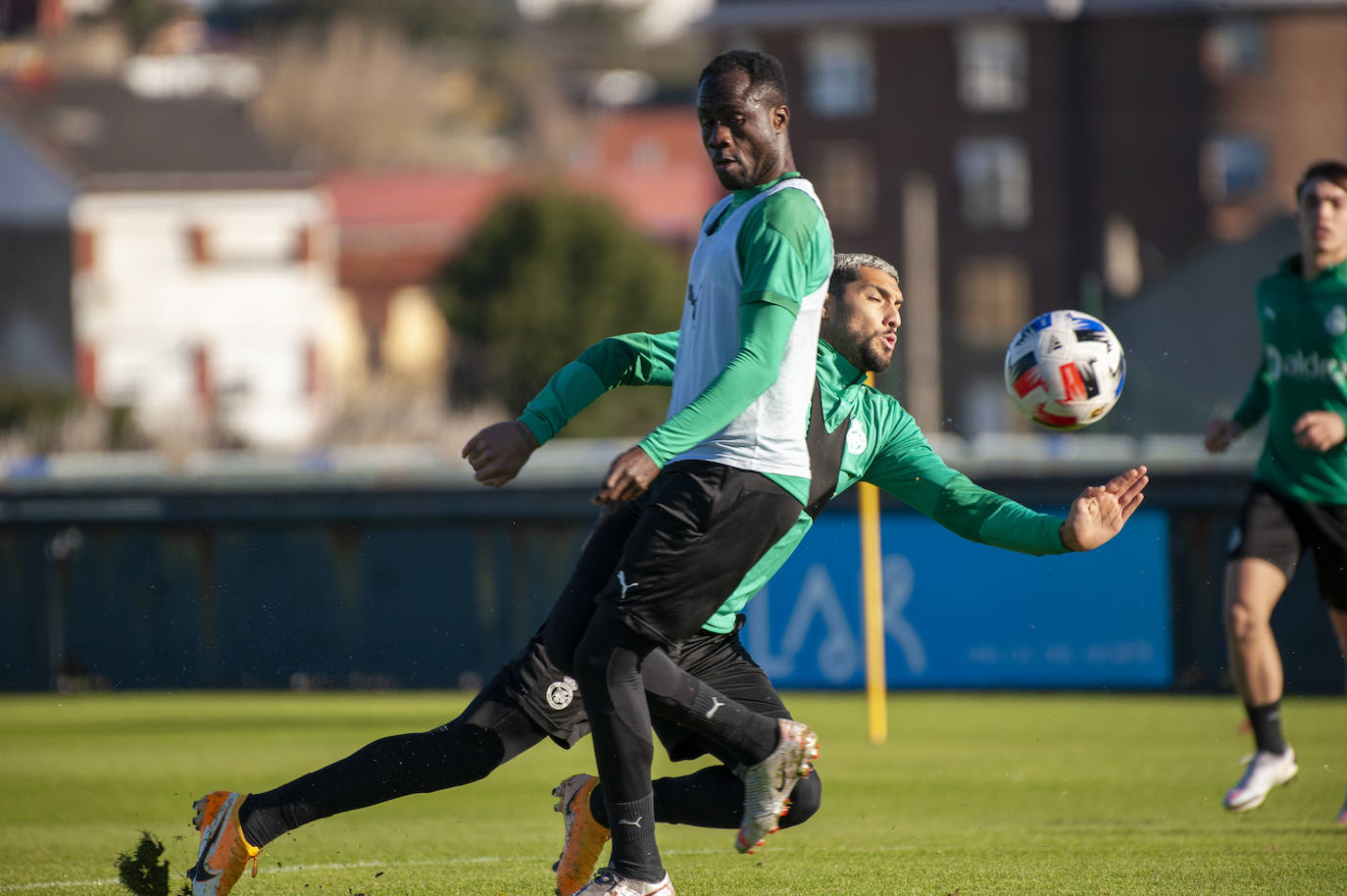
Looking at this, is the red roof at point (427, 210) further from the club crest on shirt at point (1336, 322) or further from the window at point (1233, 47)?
the club crest on shirt at point (1336, 322)

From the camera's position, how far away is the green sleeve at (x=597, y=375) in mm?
5477

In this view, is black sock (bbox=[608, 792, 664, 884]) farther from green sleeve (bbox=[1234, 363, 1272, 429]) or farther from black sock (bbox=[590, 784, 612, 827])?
green sleeve (bbox=[1234, 363, 1272, 429])

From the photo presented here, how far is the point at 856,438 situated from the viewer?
5.42 meters

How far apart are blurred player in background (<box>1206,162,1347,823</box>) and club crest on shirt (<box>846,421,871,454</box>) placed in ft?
8.65

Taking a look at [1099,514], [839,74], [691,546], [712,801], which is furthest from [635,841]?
[839,74]

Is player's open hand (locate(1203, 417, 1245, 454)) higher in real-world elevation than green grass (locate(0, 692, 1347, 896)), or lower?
higher

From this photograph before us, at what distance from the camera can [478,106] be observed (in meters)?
101

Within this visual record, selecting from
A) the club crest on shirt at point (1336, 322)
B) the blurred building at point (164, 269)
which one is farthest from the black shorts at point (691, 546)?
the blurred building at point (164, 269)

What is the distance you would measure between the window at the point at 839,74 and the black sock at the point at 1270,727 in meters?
54.4

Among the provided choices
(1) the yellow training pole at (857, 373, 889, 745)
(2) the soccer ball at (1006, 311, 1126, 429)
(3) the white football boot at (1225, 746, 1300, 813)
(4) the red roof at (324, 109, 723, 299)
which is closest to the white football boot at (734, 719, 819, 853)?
(2) the soccer ball at (1006, 311, 1126, 429)

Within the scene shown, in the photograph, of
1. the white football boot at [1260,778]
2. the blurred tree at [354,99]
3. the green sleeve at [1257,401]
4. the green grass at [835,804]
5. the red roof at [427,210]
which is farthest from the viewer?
the blurred tree at [354,99]

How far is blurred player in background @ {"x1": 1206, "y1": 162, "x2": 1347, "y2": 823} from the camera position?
7406 mm

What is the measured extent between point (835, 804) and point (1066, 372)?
10.6ft

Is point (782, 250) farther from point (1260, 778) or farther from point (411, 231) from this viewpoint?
point (411, 231)
